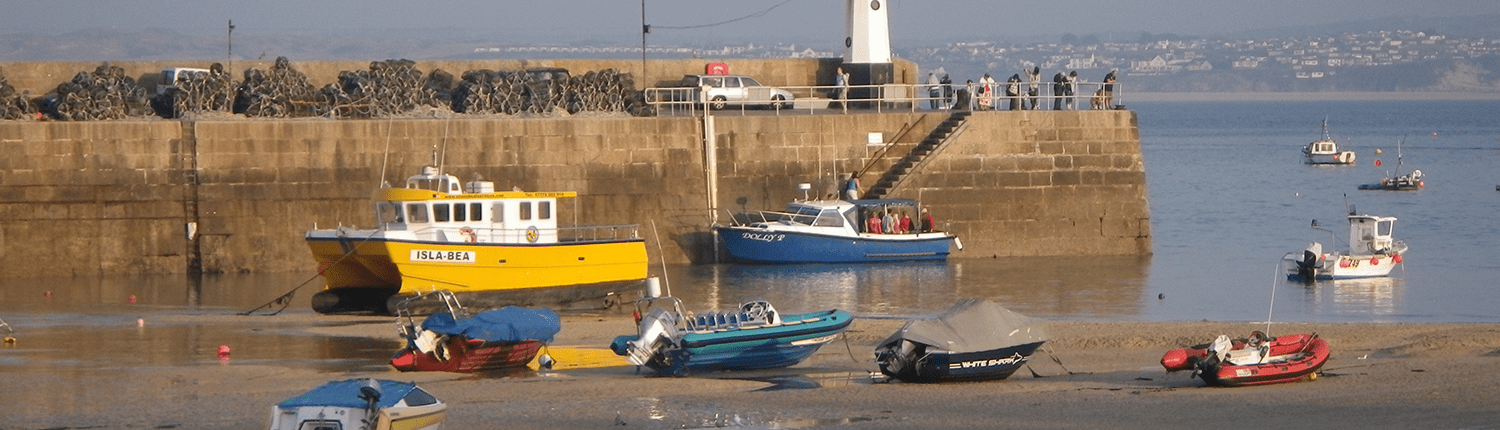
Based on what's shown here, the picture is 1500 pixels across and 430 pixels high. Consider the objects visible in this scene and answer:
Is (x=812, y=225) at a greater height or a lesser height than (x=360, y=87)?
lesser

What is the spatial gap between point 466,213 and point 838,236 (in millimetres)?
7910

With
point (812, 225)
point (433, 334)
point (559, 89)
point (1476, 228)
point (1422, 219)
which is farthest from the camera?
point (1422, 219)

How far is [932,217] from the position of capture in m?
30.6

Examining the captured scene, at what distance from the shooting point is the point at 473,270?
77.4ft

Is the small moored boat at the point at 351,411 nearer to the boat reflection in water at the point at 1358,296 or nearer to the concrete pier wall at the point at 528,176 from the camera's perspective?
the boat reflection in water at the point at 1358,296

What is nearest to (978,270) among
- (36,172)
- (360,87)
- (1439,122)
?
(360,87)

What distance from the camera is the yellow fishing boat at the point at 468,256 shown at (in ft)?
76.2

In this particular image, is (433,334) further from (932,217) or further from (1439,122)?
(1439,122)

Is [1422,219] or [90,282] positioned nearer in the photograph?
[90,282]

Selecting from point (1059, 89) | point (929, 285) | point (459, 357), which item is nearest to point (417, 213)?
point (459, 357)

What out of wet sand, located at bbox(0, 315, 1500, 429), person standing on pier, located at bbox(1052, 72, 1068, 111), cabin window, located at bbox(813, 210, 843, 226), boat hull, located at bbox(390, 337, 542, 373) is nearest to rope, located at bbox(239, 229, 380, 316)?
wet sand, located at bbox(0, 315, 1500, 429)

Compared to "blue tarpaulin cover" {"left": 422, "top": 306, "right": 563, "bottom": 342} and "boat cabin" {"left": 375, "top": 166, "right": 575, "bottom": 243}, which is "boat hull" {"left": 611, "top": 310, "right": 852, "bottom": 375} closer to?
"blue tarpaulin cover" {"left": 422, "top": 306, "right": 563, "bottom": 342}

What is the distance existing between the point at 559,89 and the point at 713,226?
455cm

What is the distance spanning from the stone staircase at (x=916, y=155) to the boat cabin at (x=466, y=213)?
7689mm
